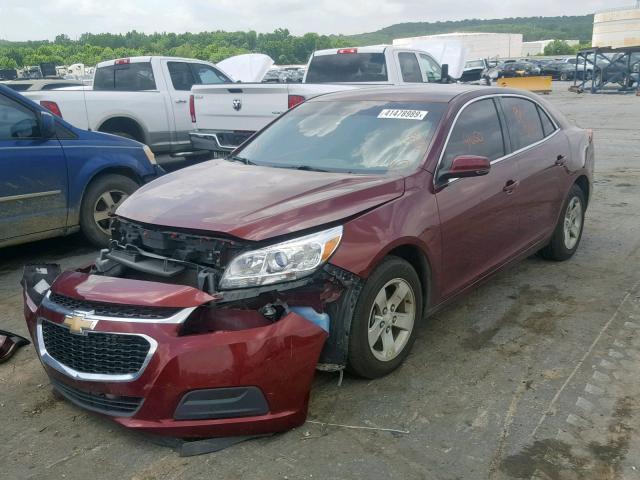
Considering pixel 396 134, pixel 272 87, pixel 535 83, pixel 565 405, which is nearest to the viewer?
pixel 565 405

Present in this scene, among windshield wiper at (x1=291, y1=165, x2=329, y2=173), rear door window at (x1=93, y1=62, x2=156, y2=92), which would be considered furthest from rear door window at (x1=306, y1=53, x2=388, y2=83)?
windshield wiper at (x1=291, y1=165, x2=329, y2=173)

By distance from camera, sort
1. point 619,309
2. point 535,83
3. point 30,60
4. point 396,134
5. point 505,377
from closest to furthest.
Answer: point 505,377 < point 396,134 < point 619,309 < point 535,83 < point 30,60

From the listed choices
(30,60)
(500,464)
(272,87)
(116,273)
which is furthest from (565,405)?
(30,60)

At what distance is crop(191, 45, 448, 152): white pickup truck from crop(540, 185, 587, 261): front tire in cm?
315

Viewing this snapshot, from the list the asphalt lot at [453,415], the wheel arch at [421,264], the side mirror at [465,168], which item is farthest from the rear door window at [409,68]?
the wheel arch at [421,264]

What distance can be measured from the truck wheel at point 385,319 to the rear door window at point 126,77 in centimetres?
793

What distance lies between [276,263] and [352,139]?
1535 millimetres

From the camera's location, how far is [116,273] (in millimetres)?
3381

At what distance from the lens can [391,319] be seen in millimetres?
3543

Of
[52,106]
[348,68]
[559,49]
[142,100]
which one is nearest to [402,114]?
[52,106]

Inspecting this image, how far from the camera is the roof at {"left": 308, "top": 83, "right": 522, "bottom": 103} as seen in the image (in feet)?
14.4

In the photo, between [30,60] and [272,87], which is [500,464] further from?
[30,60]

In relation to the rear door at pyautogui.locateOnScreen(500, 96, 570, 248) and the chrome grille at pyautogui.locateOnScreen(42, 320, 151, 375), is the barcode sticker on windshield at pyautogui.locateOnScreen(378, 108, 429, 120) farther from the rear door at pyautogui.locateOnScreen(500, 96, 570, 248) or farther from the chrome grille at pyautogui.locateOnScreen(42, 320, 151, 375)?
the chrome grille at pyautogui.locateOnScreen(42, 320, 151, 375)

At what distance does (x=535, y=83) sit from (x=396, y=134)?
113 feet
